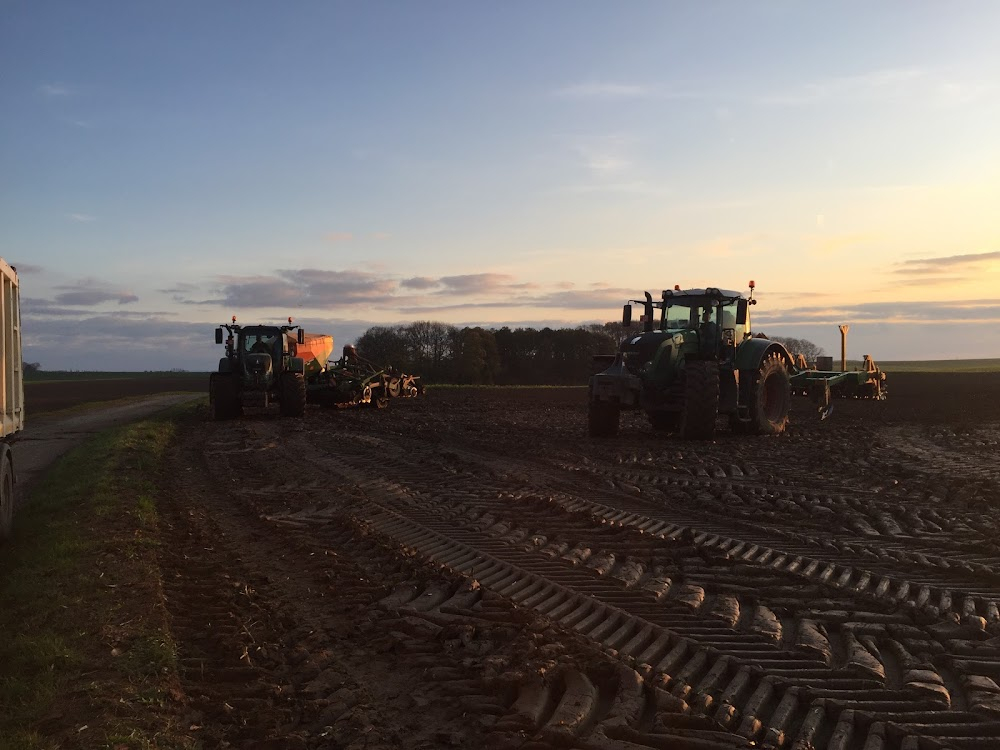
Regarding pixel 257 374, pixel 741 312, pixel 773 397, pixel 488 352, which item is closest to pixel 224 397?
pixel 257 374

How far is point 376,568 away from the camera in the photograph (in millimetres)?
6562

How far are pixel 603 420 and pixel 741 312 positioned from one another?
3.21 m

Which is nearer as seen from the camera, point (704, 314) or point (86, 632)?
point (86, 632)

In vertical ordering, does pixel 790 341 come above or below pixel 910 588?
above

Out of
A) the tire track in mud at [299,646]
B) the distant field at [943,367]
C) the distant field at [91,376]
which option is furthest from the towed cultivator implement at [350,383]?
the distant field at [91,376]

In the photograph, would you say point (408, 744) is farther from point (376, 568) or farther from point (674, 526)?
point (674, 526)

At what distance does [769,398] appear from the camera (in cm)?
1659

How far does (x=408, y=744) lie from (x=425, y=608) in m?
1.87

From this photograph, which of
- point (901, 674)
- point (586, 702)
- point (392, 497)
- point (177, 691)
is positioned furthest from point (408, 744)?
point (392, 497)

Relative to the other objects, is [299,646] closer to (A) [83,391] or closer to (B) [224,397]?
(B) [224,397]

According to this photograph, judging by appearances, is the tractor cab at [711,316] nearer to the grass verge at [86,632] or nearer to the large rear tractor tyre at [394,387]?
the grass verge at [86,632]

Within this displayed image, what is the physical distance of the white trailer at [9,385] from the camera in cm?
823

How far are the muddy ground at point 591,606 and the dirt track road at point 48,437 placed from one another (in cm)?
351

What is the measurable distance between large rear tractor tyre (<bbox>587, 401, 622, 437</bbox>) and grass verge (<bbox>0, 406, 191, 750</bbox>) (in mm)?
8467
